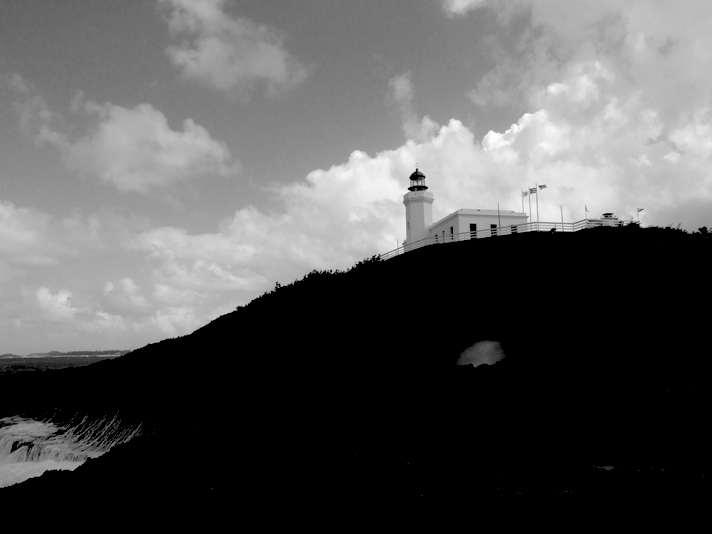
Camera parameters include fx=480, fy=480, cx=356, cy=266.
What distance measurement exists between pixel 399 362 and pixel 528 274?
27.7 ft

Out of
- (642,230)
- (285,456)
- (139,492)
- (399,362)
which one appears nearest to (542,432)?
(285,456)

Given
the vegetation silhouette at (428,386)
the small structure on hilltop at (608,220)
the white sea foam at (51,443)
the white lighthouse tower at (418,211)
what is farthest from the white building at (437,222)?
the white sea foam at (51,443)

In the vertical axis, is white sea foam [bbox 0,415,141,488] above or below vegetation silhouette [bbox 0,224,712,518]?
below

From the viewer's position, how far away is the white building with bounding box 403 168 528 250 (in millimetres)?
42344

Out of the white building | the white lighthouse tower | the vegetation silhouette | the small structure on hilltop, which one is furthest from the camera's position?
the white lighthouse tower

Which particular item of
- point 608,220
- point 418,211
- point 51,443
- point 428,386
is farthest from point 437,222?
point 51,443

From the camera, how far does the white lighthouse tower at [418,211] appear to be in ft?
158

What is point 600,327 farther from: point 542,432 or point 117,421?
point 117,421

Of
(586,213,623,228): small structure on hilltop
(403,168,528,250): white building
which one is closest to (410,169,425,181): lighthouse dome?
(403,168,528,250): white building

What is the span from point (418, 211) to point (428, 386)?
32.9 meters

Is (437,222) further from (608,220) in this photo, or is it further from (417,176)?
(608,220)

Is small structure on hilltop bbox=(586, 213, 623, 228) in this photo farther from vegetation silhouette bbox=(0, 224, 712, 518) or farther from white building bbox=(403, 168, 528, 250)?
vegetation silhouette bbox=(0, 224, 712, 518)

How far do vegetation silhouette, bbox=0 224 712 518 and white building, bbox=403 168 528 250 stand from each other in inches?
436

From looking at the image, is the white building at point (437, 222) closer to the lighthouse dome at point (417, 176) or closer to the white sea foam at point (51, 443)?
the lighthouse dome at point (417, 176)
